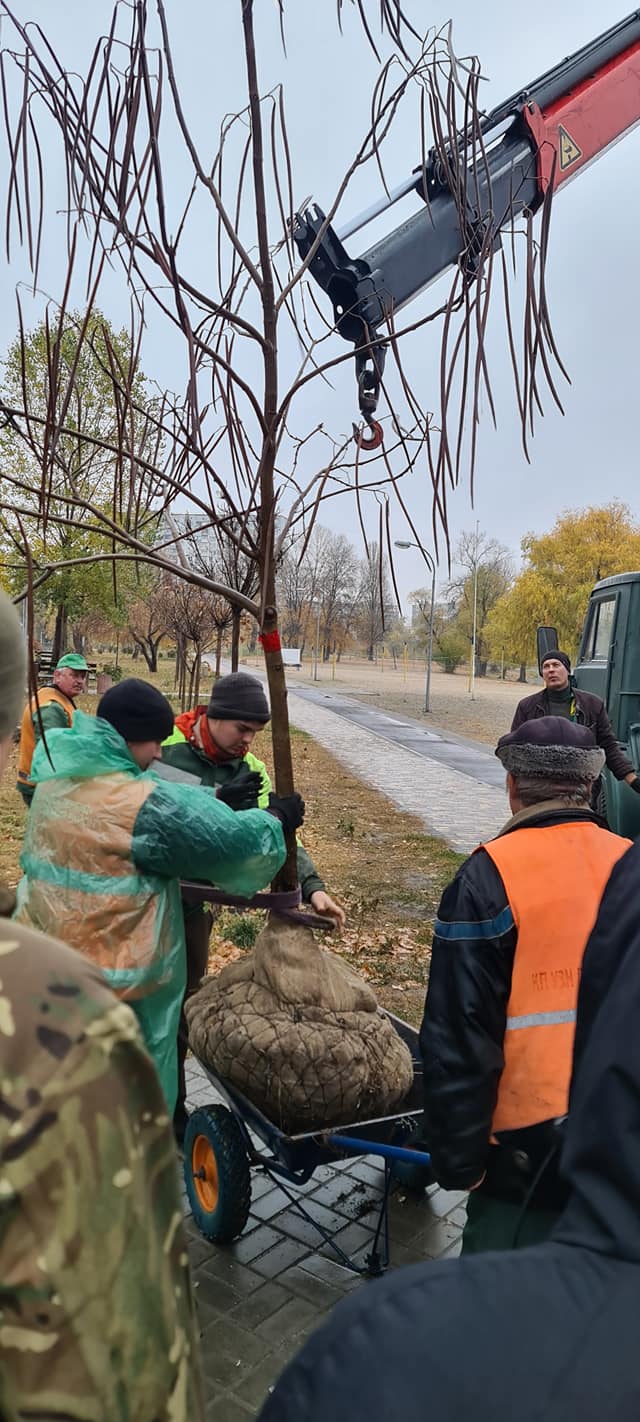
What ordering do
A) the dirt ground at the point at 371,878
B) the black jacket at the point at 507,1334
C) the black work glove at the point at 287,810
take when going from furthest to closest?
the dirt ground at the point at 371,878 < the black work glove at the point at 287,810 < the black jacket at the point at 507,1334

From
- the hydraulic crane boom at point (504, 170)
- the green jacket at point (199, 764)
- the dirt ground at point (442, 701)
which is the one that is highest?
the hydraulic crane boom at point (504, 170)

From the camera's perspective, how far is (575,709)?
6727 mm

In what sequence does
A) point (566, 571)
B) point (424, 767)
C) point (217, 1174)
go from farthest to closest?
point (566, 571)
point (424, 767)
point (217, 1174)

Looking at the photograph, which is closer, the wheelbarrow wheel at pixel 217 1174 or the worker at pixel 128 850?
the worker at pixel 128 850

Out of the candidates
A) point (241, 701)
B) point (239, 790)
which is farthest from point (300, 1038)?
point (241, 701)

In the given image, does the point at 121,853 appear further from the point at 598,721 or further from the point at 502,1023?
the point at 598,721

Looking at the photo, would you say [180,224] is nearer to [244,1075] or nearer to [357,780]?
[244,1075]

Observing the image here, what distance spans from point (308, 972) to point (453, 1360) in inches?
88.5

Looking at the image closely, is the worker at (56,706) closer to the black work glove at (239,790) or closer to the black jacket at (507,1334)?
the black work glove at (239,790)

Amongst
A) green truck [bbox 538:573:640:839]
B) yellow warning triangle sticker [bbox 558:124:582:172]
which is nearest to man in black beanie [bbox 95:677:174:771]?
green truck [bbox 538:573:640:839]

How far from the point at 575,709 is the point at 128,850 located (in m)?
4.82

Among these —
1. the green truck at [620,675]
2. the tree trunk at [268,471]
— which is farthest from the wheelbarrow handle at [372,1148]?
the green truck at [620,675]

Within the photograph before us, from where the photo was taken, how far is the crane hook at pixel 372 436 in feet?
8.57

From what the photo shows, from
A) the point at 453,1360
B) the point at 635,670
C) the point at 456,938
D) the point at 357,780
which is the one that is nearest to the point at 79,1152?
the point at 453,1360
